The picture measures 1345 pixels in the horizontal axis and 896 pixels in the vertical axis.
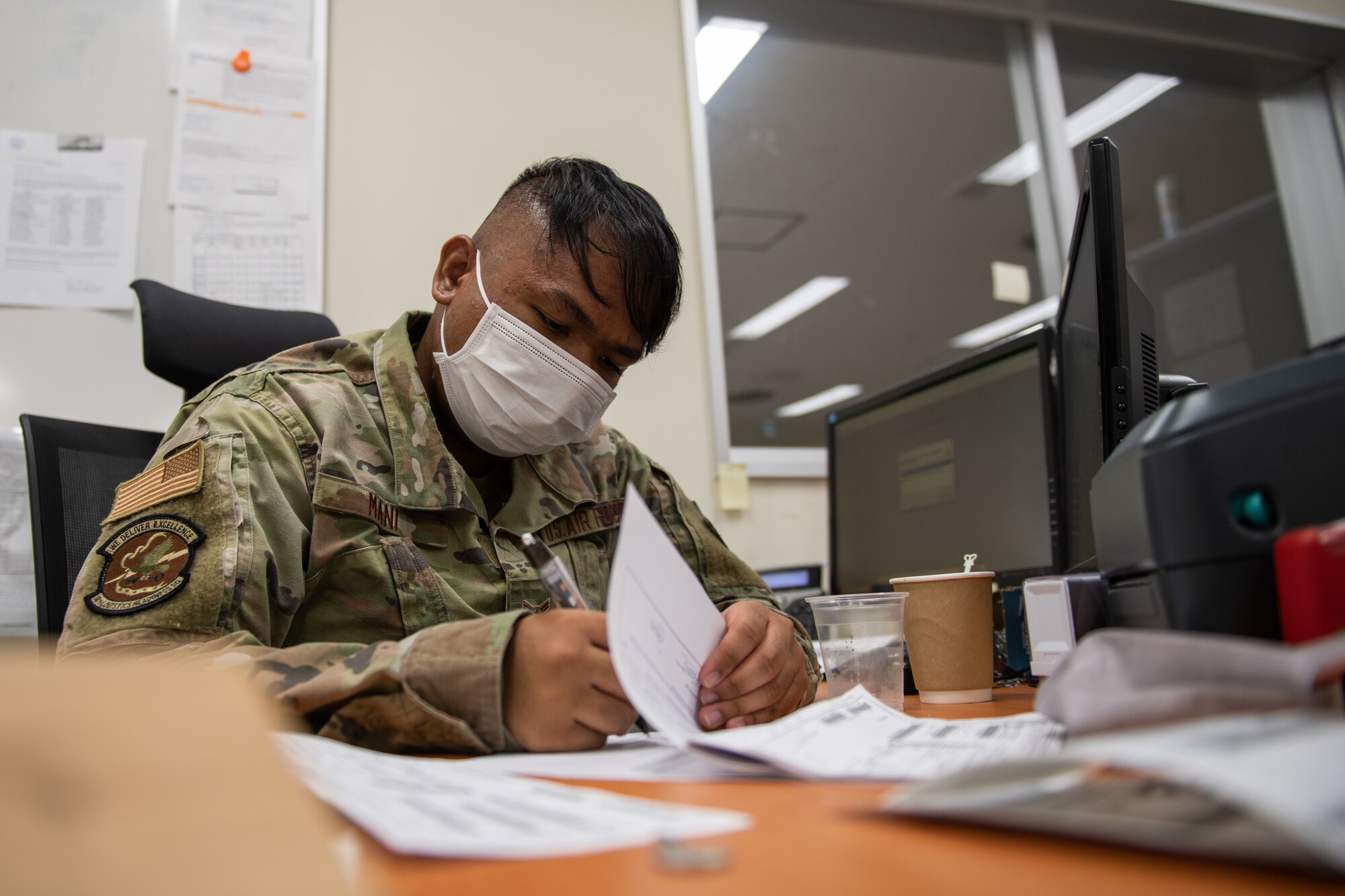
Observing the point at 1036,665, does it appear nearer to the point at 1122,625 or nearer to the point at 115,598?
the point at 1122,625

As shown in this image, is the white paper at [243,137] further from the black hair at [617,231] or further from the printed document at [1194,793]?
the printed document at [1194,793]

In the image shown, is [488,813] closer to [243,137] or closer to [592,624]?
[592,624]

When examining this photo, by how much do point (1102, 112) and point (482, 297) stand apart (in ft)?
9.63

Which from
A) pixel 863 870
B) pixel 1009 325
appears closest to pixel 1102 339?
pixel 863 870

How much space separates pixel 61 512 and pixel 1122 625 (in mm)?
1192

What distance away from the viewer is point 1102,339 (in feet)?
2.53

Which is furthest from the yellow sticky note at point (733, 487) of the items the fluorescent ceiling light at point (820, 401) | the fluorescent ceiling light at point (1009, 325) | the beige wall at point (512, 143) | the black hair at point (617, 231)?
the black hair at point (617, 231)

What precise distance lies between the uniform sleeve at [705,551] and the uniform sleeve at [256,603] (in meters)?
0.41

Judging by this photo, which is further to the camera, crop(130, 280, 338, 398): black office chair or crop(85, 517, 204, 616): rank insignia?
crop(130, 280, 338, 398): black office chair

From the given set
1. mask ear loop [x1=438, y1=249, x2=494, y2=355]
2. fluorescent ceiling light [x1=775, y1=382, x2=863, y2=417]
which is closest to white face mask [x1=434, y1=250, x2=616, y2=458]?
mask ear loop [x1=438, y1=249, x2=494, y2=355]

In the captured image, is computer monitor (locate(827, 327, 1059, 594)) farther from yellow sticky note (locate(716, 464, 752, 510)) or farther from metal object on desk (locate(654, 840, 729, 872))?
metal object on desk (locate(654, 840, 729, 872))

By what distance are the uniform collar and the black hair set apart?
25 cm

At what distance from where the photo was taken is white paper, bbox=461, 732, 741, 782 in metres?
0.47

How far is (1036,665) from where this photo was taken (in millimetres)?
845
